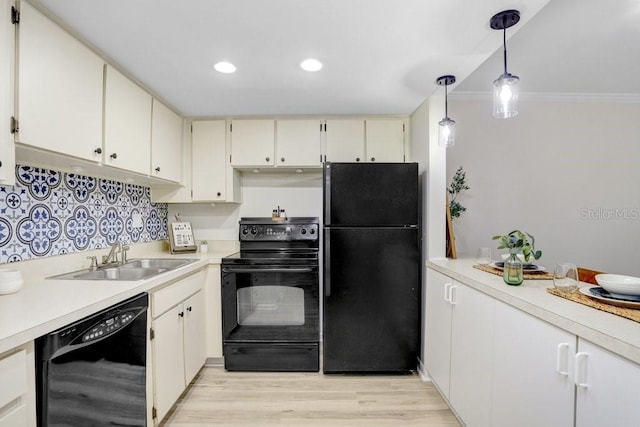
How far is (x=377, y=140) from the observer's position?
8.43ft

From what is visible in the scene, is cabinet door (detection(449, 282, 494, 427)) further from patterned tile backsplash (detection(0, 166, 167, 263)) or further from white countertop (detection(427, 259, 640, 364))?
patterned tile backsplash (detection(0, 166, 167, 263))

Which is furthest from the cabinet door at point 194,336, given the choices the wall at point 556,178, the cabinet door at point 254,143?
the wall at point 556,178

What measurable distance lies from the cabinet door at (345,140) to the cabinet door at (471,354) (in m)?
1.36

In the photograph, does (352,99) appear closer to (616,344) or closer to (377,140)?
(377,140)

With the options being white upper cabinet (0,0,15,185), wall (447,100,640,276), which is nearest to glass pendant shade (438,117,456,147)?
wall (447,100,640,276)

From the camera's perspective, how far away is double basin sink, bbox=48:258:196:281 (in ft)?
5.58

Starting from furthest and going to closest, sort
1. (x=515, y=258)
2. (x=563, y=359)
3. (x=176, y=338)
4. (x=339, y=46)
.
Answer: (x=176, y=338), (x=339, y=46), (x=515, y=258), (x=563, y=359)

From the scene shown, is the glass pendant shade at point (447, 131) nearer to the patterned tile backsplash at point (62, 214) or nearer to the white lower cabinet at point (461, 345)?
the white lower cabinet at point (461, 345)

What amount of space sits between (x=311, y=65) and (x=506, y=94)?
1.04 m

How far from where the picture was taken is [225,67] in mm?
1753

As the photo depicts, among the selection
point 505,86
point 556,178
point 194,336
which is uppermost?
point 505,86

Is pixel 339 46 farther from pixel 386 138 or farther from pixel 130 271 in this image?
pixel 130 271

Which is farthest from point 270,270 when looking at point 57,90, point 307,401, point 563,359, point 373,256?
point 563,359

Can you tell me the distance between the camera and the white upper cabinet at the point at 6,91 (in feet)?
3.59
